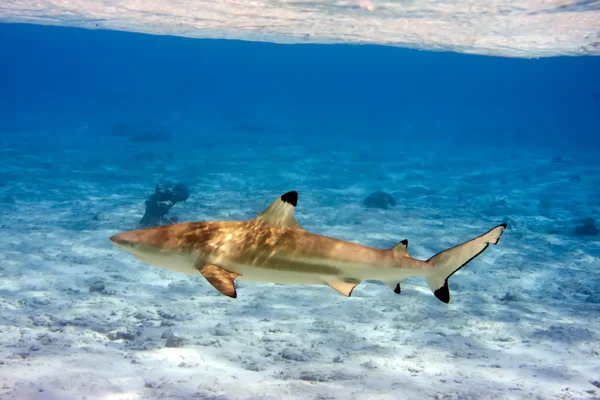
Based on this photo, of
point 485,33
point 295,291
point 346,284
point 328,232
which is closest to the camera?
point 346,284

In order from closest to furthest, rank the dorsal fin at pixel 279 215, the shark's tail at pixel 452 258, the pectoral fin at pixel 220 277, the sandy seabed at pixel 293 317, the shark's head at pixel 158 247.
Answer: the pectoral fin at pixel 220 277 → the shark's head at pixel 158 247 → the shark's tail at pixel 452 258 → the dorsal fin at pixel 279 215 → the sandy seabed at pixel 293 317

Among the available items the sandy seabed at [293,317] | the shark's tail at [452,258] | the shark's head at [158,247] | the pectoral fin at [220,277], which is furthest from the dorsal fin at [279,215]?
the sandy seabed at [293,317]

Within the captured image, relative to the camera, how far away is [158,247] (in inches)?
146

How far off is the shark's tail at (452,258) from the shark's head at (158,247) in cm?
230

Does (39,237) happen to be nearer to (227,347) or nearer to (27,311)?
(27,311)

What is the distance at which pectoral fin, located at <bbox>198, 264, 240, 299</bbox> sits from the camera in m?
3.31

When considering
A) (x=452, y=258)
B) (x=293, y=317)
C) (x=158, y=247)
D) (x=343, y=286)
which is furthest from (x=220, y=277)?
(x=293, y=317)

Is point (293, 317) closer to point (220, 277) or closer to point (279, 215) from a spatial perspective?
point (279, 215)

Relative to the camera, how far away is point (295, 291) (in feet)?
28.7

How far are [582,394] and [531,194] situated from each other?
21066 mm

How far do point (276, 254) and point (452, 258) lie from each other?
171 centimetres

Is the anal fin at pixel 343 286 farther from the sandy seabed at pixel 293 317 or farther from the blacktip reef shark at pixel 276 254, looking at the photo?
the sandy seabed at pixel 293 317

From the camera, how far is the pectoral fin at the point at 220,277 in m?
3.31

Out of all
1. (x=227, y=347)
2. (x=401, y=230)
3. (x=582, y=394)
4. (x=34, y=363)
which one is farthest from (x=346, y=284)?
(x=401, y=230)
